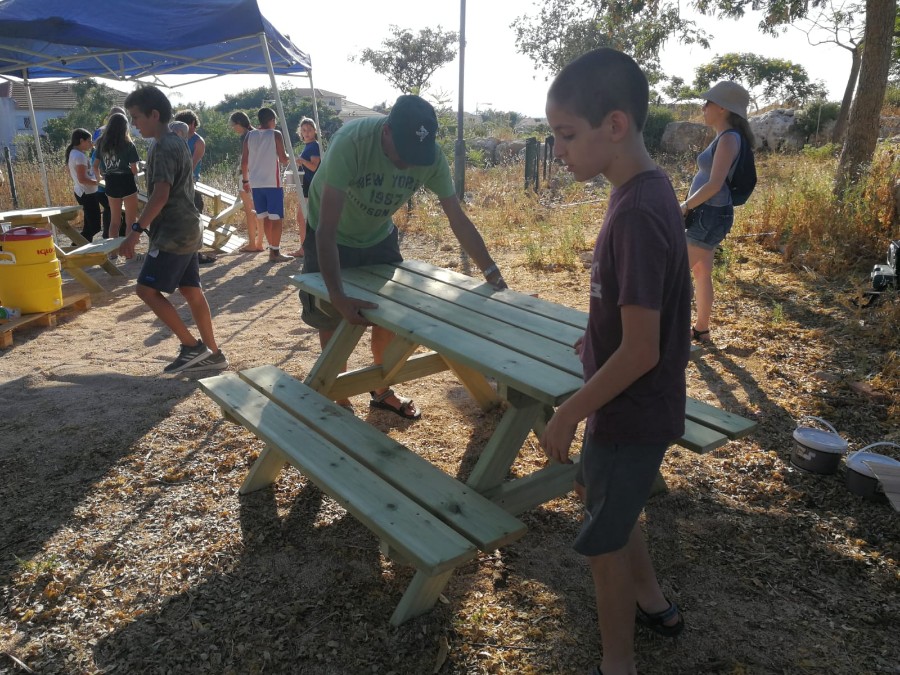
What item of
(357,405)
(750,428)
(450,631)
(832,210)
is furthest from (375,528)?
(832,210)

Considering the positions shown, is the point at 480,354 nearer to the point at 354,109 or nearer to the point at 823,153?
the point at 823,153

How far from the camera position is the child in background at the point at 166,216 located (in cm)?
403

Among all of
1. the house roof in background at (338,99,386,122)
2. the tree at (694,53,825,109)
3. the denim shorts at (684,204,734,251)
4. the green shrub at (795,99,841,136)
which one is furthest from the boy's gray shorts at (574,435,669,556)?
the house roof in background at (338,99,386,122)

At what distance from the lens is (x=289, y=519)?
2756mm

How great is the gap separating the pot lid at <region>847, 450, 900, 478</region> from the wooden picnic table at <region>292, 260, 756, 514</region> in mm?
949

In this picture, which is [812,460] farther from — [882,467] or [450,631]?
[450,631]

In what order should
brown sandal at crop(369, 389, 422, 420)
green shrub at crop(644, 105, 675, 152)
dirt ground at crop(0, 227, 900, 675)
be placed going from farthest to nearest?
green shrub at crop(644, 105, 675, 152), brown sandal at crop(369, 389, 422, 420), dirt ground at crop(0, 227, 900, 675)

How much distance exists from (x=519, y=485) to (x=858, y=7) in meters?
19.8

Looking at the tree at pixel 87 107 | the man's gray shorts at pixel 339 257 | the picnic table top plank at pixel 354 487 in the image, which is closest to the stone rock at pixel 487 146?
the man's gray shorts at pixel 339 257

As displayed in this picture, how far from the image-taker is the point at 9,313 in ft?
17.2

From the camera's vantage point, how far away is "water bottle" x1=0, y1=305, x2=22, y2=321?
203 inches

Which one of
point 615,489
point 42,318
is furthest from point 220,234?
point 615,489

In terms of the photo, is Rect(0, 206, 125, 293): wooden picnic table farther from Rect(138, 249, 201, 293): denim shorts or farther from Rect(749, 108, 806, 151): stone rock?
Rect(749, 108, 806, 151): stone rock

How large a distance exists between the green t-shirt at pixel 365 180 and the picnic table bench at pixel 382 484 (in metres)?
0.91
